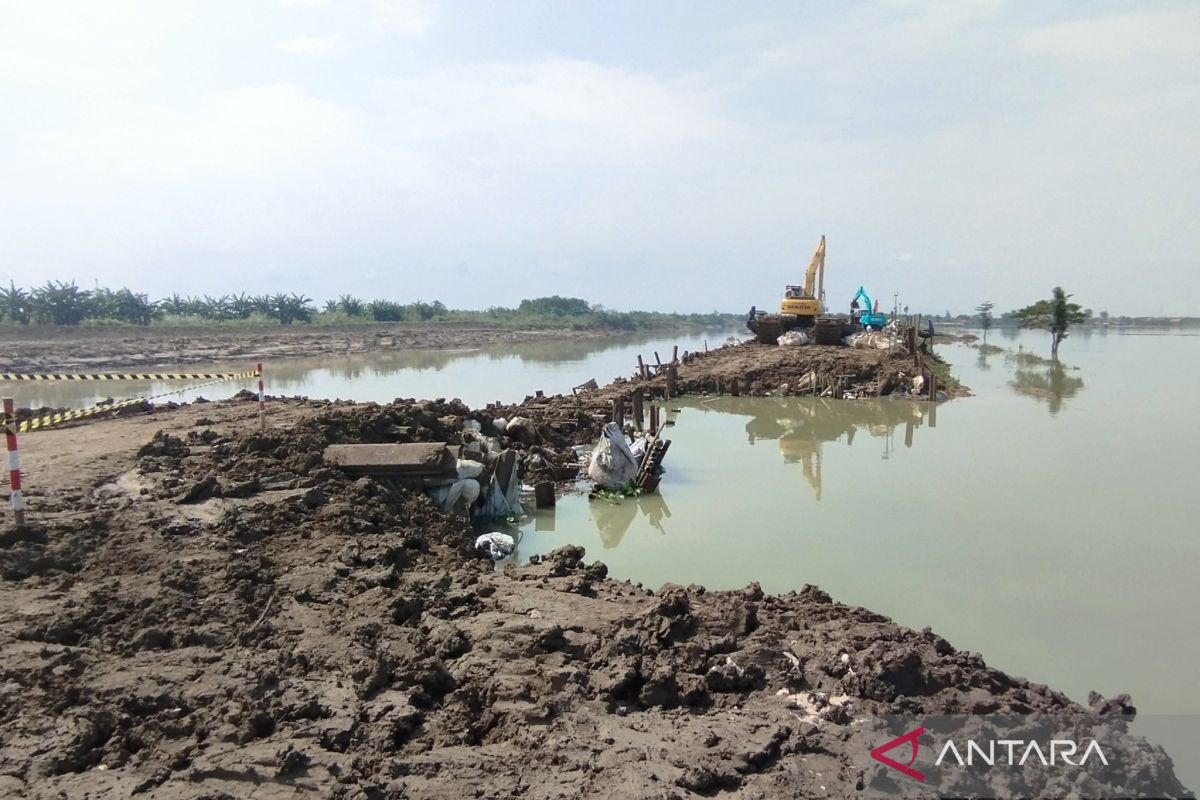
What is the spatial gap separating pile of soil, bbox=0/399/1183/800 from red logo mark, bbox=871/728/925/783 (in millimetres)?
100

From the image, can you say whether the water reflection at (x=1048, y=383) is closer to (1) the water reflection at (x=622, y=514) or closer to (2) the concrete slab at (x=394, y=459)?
(1) the water reflection at (x=622, y=514)

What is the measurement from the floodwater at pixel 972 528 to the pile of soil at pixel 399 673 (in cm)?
162

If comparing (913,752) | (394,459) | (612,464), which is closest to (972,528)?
(612,464)

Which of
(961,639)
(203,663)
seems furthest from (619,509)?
(203,663)

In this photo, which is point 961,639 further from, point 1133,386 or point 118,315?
point 118,315

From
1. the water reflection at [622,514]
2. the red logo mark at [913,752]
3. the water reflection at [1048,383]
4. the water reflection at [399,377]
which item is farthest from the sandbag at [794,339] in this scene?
the red logo mark at [913,752]

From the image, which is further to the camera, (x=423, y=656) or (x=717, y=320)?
(x=717, y=320)

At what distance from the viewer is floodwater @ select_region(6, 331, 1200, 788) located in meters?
6.13

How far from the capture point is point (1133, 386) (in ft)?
86.3

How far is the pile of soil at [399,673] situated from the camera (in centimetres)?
332

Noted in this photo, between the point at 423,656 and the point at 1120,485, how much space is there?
11525 mm

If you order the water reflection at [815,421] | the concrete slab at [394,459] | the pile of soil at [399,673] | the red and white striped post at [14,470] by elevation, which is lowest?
the water reflection at [815,421]

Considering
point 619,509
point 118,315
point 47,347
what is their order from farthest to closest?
point 118,315, point 47,347, point 619,509

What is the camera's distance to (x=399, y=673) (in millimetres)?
4160
